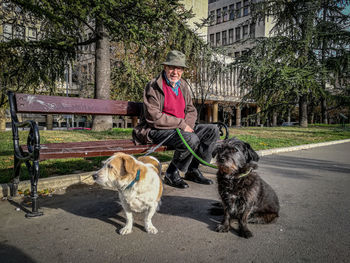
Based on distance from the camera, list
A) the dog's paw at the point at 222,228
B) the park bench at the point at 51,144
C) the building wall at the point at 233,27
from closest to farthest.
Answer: the dog's paw at the point at 222,228, the park bench at the point at 51,144, the building wall at the point at 233,27

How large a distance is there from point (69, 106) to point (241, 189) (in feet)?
10.2

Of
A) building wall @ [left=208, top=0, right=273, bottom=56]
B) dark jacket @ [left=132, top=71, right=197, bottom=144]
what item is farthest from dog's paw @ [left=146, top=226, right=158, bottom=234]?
building wall @ [left=208, top=0, right=273, bottom=56]

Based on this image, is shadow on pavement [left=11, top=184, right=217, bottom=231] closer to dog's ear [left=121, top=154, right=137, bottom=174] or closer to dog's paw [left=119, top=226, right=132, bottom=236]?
dog's paw [left=119, top=226, right=132, bottom=236]

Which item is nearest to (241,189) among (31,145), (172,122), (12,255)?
(172,122)

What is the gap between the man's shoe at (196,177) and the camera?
4238 millimetres

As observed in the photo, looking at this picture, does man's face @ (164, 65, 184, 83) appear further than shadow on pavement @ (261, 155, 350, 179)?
No

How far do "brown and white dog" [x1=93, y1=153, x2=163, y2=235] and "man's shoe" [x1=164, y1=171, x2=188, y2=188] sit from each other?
5.14ft

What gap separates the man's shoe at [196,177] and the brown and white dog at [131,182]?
197cm

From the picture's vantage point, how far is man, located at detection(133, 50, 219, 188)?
3734 millimetres

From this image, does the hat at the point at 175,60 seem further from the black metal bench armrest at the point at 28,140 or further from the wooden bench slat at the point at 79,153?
the black metal bench armrest at the point at 28,140

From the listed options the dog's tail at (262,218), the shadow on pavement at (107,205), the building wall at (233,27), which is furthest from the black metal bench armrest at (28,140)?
the building wall at (233,27)

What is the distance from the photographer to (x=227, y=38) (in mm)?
49750

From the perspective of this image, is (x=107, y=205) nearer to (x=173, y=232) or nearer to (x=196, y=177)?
(x=173, y=232)

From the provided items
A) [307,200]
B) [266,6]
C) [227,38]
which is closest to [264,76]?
[266,6]
